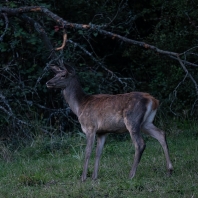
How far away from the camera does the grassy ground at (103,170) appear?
24.2ft

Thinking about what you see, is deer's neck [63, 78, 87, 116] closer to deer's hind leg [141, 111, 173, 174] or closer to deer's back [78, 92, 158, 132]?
deer's back [78, 92, 158, 132]

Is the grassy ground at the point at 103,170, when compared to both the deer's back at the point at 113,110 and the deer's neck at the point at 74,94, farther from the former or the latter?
the deer's neck at the point at 74,94

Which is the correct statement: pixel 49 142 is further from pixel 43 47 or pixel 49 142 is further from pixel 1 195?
pixel 1 195

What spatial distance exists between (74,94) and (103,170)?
4.42 feet

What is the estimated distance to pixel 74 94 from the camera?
9.79 meters

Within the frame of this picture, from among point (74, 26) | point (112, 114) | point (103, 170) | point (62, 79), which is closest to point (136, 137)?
point (112, 114)

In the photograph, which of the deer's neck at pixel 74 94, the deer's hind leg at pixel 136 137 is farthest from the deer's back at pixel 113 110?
the deer's neck at pixel 74 94

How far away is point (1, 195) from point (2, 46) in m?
5.81

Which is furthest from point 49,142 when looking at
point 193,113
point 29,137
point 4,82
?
point 193,113

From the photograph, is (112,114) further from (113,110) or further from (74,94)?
(74,94)

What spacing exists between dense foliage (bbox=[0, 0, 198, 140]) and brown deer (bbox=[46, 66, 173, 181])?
2.38 meters

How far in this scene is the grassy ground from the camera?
737cm

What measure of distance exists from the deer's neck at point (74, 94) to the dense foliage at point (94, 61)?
2334 millimetres

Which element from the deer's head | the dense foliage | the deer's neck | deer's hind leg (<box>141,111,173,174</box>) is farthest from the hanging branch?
the dense foliage
